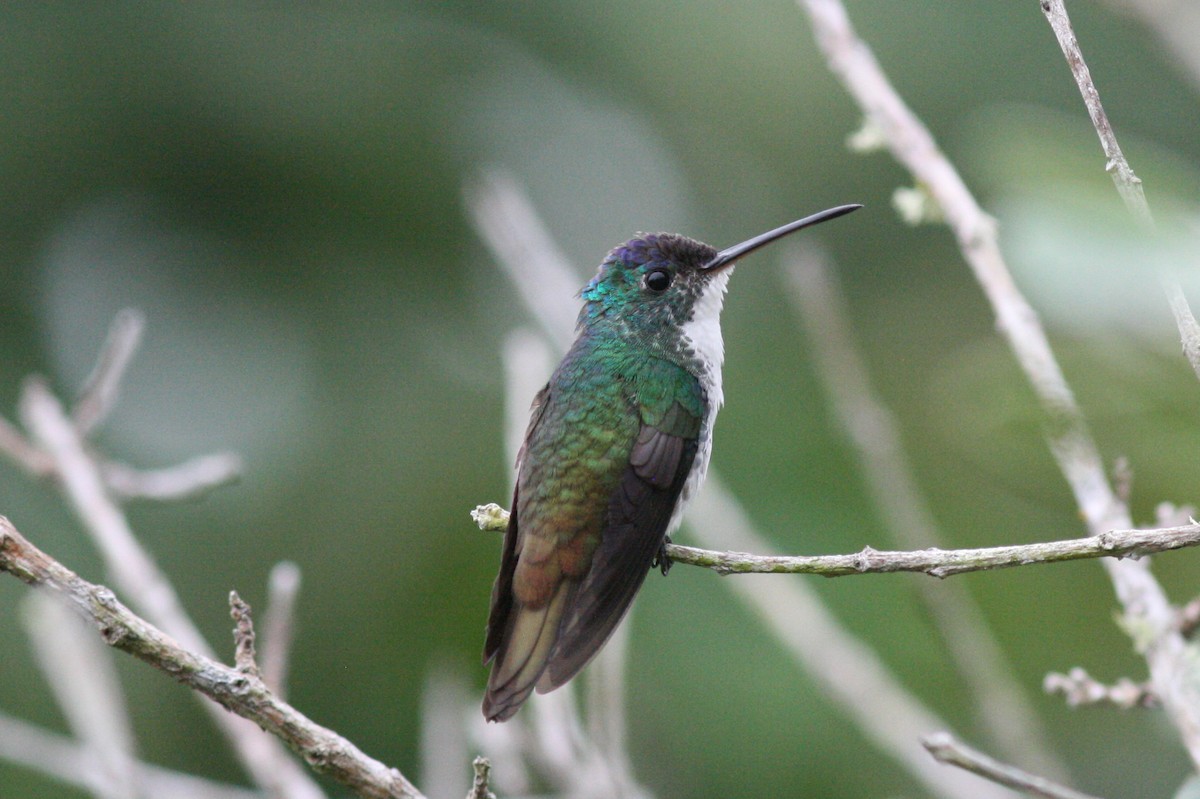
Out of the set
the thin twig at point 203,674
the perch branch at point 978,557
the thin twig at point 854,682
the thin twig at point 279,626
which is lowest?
the thin twig at point 203,674

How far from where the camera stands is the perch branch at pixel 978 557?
1646 mm

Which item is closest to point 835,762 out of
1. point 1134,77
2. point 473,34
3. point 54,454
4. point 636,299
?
point 636,299

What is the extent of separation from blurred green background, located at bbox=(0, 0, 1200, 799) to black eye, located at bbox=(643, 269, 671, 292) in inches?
61.4

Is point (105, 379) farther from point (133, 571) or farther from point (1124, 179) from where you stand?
point (1124, 179)

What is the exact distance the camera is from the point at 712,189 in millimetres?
10414

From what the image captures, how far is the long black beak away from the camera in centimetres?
328

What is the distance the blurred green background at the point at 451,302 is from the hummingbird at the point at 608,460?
4.62 ft

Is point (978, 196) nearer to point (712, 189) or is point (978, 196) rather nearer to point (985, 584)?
point (712, 189)

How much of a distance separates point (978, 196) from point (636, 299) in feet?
17.5

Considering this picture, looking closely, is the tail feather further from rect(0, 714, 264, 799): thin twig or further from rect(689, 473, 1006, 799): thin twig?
rect(0, 714, 264, 799): thin twig

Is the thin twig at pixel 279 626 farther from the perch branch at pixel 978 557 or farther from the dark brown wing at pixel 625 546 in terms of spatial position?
the perch branch at pixel 978 557

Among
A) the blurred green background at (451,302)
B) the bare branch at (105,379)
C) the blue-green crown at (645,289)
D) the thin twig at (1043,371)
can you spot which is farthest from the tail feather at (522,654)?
the blurred green background at (451,302)

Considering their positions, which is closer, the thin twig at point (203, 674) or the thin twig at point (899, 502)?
the thin twig at point (203, 674)

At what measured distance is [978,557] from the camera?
1.80 m
